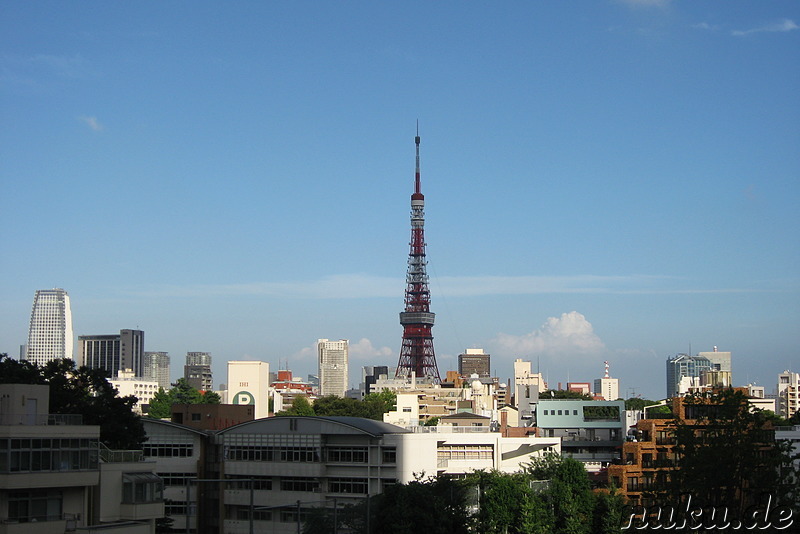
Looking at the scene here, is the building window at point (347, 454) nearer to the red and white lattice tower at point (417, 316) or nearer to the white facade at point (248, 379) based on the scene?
the white facade at point (248, 379)

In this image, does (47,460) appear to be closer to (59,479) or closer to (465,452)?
(59,479)

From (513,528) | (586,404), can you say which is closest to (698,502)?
(513,528)

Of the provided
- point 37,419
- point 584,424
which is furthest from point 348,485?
point 584,424

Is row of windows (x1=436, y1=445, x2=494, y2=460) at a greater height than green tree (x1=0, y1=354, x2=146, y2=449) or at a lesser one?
lesser

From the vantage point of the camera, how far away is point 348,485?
48.0 meters

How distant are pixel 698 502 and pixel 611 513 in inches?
272

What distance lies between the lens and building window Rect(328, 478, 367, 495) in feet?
157

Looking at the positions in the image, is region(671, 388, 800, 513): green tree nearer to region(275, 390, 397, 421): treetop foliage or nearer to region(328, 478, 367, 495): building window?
region(328, 478, 367, 495): building window

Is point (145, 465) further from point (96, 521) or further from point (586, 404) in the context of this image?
point (586, 404)

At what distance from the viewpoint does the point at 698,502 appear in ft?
111

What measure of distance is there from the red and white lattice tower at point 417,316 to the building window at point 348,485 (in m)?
130

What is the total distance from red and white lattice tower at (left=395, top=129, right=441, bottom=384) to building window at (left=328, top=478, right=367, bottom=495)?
130 m

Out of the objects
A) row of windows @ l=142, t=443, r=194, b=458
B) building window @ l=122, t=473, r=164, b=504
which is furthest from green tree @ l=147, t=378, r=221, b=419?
building window @ l=122, t=473, r=164, b=504

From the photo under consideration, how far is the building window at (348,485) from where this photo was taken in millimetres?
47719
